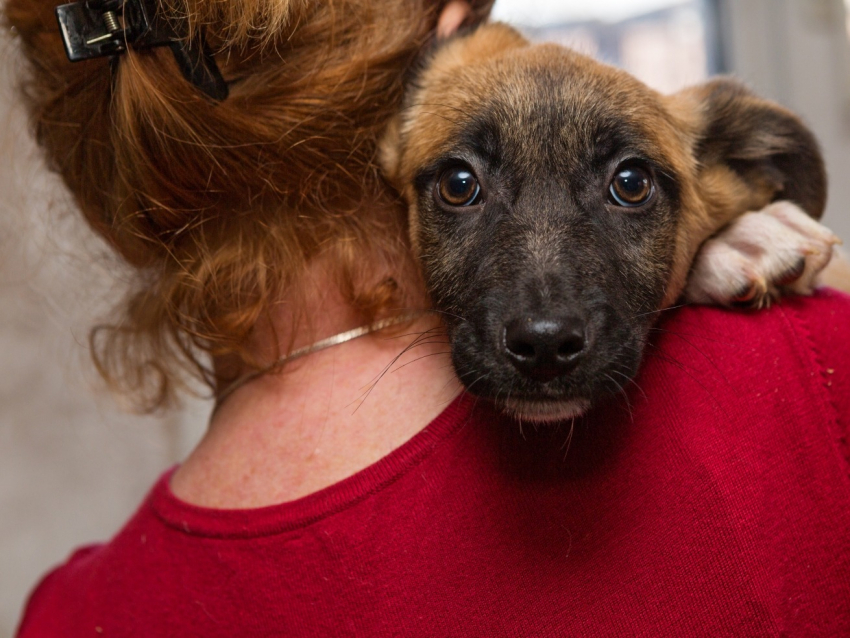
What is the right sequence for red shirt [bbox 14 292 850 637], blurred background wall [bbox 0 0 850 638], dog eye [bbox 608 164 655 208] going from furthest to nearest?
blurred background wall [bbox 0 0 850 638], dog eye [bbox 608 164 655 208], red shirt [bbox 14 292 850 637]

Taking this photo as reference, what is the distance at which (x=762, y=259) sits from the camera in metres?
1.41

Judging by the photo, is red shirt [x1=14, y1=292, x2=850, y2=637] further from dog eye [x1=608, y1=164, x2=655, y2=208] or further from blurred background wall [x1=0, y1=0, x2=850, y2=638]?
blurred background wall [x1=0, y1=0, x2=850, y2=638]

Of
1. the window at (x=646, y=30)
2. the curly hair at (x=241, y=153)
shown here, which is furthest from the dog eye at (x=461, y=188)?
the window at (x=646, y=30)

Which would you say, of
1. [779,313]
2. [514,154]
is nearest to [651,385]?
[779,313]

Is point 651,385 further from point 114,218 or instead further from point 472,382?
point 114,218

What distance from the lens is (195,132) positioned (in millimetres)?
1287

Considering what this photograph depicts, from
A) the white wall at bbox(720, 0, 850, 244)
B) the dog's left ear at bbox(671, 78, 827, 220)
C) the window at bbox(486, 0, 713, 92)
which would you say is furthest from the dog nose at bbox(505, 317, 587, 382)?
the white wall at bbox(720, 0, 850, 244)

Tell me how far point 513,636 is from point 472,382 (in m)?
0.37

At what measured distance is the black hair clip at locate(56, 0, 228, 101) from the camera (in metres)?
1.22

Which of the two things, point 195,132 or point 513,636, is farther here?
point 195,132

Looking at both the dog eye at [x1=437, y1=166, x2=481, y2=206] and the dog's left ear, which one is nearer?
the dog eye at [x1=437, y1=166, x2=481, y2=206]

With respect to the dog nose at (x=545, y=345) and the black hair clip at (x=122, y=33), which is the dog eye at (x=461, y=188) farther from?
the black hair clip at (x=122, y=33)

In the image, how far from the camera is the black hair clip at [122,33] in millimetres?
1218

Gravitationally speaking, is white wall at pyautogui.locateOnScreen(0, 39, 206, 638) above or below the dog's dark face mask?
below
